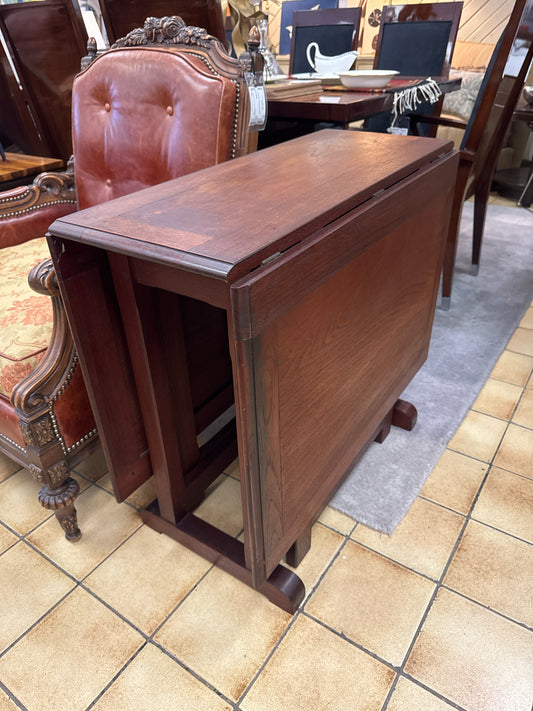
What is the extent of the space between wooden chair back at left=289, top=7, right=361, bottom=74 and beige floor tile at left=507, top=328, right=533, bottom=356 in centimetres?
215

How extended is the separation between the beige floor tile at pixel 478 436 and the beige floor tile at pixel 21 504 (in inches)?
45.1

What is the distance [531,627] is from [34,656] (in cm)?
100

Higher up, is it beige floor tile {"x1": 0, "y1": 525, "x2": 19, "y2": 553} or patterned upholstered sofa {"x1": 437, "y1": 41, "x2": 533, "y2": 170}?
patterned upholstered sofa {"x1": 437, "y1": 41, "x2": 533, "y2": 170}

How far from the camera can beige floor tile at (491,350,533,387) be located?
1.68 metres

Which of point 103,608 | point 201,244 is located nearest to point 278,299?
point 201,244

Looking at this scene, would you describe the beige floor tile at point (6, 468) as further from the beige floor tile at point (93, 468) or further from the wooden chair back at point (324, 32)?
the wooden chair back at point (324, 32)

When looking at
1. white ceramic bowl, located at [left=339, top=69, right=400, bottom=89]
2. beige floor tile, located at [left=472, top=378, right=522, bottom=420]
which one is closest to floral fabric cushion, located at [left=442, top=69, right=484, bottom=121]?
white ceramic bowl, located at [left=339, top=69, right=400, bottom=89]

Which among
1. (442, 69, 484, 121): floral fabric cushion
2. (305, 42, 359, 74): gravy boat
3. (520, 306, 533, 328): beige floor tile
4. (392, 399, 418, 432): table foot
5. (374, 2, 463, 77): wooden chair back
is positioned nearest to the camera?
(392, 399, 418, 432): table foot

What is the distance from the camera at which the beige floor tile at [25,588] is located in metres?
1.01

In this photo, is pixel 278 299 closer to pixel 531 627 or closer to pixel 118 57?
pixel 531 627

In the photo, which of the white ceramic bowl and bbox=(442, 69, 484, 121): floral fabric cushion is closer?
the white ceramic bowl

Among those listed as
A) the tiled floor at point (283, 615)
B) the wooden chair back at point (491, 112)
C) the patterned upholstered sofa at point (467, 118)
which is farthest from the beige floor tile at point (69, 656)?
the patterned upholstered sofa at point (467, 118)

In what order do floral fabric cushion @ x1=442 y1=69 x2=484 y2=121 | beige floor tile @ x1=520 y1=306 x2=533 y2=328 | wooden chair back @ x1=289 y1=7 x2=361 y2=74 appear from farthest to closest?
floral fabric cushion @ x1=442 y1=69 x2=484 y2=121 → wooden chair back @ x1=289 y1=7 x2=361 y2=74 → beige floor tile @ x1=520 y1=306 x2=533 y2=328

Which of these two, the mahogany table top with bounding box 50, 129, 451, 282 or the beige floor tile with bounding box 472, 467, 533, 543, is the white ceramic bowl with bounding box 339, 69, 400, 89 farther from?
the beige floor tile with bounding box 472, 467, 533, 543
